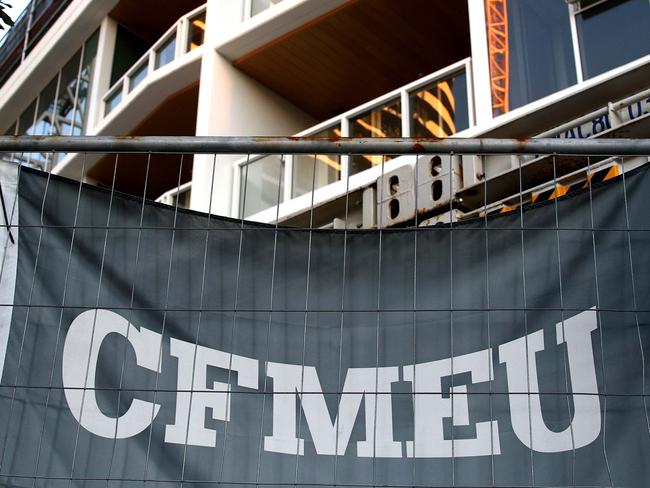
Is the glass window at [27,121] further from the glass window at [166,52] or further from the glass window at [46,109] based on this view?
the glass window at [166,52]

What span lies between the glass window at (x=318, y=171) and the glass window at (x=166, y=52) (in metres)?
3.96

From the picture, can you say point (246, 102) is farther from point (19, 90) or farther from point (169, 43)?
point (19, 90)

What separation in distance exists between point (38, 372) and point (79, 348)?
0.69 feet

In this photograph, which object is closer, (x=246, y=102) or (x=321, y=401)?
(x=321, y=401)

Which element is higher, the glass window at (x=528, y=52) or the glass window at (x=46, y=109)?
the glass window at (x=46, y=109)

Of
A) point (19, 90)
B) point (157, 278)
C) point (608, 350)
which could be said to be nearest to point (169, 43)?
point (19, 90)

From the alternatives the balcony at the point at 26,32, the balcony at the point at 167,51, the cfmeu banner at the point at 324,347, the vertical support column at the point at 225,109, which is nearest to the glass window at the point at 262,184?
the vertical support column at the point at 225,109

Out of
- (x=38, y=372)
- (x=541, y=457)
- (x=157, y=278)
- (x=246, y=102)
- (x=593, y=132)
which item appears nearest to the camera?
(x=541, y=457)

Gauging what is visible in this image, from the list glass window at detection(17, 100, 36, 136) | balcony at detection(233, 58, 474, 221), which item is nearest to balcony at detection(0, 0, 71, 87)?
glass window at detection(17, 100, 36, 136)

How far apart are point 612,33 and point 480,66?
1.58 metres

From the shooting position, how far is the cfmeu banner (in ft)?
13.3

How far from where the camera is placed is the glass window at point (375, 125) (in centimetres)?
1212

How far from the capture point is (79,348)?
14.3ft

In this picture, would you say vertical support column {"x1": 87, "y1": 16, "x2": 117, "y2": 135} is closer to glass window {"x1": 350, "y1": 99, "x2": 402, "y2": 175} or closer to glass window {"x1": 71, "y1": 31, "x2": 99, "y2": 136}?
glass window {"x1": 71, "y1": 31, "x2": 99, "y2": 136}
